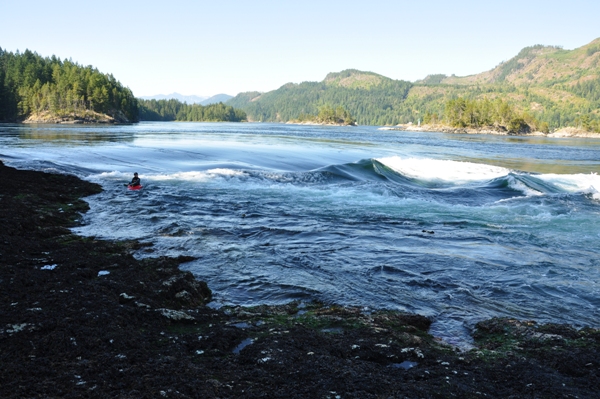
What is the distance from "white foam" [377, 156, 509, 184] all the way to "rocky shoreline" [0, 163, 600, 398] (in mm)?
Result: 24170

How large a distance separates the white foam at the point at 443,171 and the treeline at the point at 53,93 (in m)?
123

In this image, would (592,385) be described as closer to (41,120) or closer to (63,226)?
(63,226)

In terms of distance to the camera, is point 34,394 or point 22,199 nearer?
point 34,394

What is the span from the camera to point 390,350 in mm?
5969

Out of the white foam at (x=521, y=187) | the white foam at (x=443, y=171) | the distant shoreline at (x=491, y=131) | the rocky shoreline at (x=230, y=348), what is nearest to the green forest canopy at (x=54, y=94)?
the distant shoreline at (x=491, y=131)

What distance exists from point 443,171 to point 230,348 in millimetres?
29537

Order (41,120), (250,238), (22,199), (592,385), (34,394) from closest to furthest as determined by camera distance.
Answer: (34,394) < (592,385) < (250,238) < (22,199) < (41,120)

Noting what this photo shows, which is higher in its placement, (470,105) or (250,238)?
(470,105)

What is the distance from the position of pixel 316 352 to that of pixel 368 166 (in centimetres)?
2659

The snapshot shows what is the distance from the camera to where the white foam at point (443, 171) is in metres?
30.4

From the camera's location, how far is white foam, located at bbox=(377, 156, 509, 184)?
1198 inches

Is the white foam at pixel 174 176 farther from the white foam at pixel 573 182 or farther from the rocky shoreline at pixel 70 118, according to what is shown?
the rocky shoreline at pixel 70 118

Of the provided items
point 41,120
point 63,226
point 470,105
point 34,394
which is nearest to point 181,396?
point 34,394

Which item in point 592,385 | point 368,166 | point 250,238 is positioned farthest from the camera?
point 368,166
